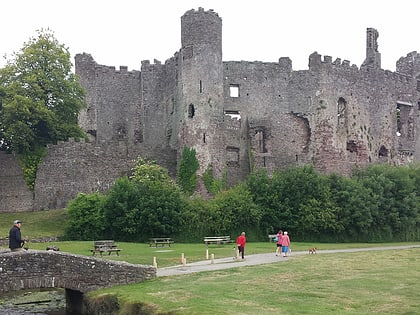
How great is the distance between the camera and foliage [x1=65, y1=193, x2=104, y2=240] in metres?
42.1

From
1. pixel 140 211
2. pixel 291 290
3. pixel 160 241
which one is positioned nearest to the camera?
pixel 291 290

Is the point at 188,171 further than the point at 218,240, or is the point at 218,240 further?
the point at 188,171

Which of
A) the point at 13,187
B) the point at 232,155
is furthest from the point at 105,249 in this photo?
the point at 232,155


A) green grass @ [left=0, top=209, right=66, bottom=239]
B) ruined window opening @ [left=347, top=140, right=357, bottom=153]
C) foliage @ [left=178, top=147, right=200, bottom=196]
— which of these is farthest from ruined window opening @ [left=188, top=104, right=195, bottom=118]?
ruined window opening @ [left=347, top=140, right=357, bottom=153]

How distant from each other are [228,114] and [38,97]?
17.0 m

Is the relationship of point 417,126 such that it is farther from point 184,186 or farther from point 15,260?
point 15,260

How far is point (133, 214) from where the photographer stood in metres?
41.2

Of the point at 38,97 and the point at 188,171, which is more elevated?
the point at 38,97

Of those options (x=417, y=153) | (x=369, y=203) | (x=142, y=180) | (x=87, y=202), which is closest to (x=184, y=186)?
(x=142, y=180)

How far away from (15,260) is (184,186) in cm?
3033

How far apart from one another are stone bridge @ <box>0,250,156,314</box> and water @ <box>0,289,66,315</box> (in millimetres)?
1016

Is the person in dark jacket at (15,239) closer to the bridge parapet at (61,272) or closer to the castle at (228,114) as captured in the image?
the bridge parapet at (61,272)

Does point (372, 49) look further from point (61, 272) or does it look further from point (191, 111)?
point (61, 272)

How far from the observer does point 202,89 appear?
52500mm
